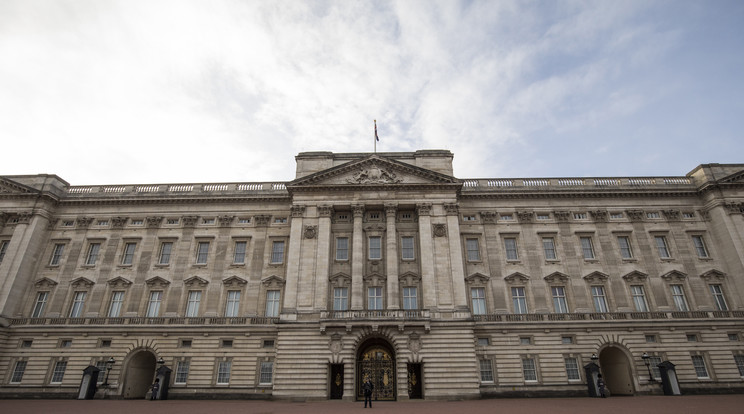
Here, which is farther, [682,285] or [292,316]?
[682,285]

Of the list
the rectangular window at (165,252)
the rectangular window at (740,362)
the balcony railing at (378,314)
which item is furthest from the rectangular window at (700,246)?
the rectangular window at (165,252)

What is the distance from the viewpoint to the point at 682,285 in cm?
3738

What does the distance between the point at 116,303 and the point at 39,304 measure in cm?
712

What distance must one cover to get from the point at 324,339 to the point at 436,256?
11.9 m

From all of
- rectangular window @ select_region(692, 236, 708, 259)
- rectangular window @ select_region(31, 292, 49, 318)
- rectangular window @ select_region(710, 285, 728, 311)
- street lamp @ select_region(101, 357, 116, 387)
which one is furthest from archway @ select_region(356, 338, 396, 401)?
rectangular window @ select_region(692, 236, 708, 259)

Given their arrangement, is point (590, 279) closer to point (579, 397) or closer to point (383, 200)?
point (579, 397)

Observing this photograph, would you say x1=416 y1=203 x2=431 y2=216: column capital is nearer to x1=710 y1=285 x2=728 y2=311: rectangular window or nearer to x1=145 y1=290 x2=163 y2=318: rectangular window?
x1=145 y1=290 x2=163 y2=318: rectangular window

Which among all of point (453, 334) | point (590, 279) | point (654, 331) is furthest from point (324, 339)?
point (654, 331)

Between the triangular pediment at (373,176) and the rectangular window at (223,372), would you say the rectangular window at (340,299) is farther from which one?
the rectangular window at (223,372)

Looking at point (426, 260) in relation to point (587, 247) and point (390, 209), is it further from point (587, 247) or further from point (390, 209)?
point (587, 247)

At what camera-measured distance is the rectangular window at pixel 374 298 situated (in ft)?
118

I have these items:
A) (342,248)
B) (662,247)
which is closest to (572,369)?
(662,247)

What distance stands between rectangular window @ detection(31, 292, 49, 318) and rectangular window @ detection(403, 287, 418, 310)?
3308 centimetres

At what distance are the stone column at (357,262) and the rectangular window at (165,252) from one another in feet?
59.4
